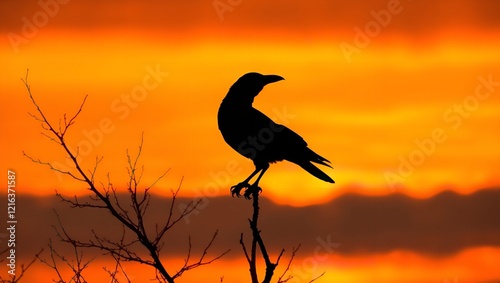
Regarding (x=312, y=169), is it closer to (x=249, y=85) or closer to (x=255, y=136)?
(x=255, y=136)

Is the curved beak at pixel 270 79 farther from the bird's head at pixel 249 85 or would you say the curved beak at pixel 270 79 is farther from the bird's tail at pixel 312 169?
the bird's tail at pixel 312 169

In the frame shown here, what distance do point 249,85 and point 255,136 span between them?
3.09 feet

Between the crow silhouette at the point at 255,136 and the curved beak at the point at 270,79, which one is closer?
the crow silhouette at the point at 255,136

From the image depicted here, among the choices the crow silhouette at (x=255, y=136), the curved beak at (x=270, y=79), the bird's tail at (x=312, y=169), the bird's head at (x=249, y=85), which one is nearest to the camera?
the crow silhouette at (x=255, y=136)

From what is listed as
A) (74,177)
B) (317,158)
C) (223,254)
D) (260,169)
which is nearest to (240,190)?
(260,169)

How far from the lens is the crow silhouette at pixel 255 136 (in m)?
12.4

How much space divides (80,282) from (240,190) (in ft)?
11.0

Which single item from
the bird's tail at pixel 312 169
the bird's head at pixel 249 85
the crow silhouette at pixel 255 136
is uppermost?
the bird's head at pixel 249 85

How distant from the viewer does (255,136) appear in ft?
41.1

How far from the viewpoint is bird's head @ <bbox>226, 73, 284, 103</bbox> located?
12.7 m

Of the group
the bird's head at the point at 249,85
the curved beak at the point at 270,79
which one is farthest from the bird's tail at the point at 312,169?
the curved beak at the point at 270,79

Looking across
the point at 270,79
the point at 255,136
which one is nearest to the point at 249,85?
the point at 270,79

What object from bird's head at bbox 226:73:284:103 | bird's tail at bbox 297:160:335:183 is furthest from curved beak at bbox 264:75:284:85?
bird's tail at bbox 297:160:335:183

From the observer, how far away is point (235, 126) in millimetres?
12336
